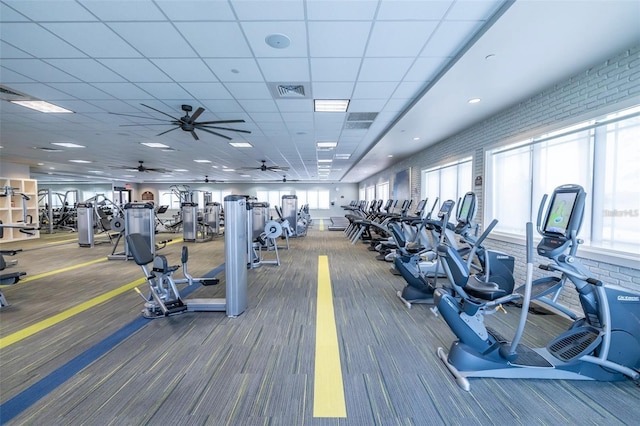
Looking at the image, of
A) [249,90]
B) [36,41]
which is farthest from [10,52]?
[249,90]

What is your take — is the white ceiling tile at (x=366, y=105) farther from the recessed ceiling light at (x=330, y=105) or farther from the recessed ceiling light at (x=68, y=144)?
the recessed ceiling light at (x=68, y=144)

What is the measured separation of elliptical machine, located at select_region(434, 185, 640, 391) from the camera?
2.02 meters

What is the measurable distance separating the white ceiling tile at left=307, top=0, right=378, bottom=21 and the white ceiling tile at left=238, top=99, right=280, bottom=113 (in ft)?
7.31

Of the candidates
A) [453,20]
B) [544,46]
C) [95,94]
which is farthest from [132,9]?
[544,46]

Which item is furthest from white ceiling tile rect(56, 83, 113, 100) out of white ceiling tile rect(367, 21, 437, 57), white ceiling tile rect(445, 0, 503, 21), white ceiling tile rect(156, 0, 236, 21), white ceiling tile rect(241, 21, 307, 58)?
white ceiling tile rect(445, 0, 503, 21)

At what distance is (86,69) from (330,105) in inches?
139

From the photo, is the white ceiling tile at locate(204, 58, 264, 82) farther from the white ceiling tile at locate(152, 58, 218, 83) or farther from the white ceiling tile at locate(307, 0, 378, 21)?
the white ceiling tile at locate(307, 0, 378, 21)

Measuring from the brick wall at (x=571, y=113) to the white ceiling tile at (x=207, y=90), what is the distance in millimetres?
4680

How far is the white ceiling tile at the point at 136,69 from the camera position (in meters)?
3.37

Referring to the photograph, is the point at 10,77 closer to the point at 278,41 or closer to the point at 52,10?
the point at 52,10

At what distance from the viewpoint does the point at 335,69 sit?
11.6 feet

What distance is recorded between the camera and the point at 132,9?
246cm

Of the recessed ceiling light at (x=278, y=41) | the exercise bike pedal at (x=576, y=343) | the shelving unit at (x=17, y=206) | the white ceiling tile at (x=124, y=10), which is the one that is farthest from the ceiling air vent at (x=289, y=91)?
the shelving unit at (x=17, y=206)

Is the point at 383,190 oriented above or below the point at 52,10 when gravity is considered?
below
